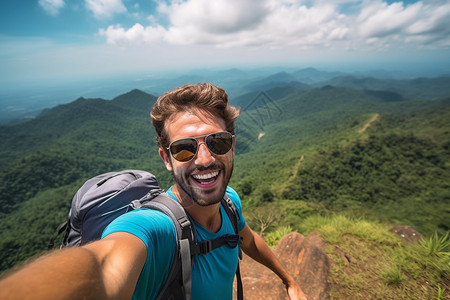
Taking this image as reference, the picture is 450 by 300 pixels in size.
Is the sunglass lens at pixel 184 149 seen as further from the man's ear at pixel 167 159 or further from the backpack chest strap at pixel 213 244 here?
the backpack chest strap at pixel 213 244

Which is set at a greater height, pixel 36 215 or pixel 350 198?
pixel 350 198

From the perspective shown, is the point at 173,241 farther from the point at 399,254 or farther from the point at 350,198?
the point at 350,198

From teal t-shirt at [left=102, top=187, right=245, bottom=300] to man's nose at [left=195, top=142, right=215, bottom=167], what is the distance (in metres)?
0.51

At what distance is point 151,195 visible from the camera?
1.71 meters

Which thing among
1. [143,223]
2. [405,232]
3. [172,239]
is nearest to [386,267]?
[405,232]

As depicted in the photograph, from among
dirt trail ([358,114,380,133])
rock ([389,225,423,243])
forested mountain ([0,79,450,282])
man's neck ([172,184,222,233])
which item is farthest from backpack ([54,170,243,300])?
dirt trail ([358,114,380,133])

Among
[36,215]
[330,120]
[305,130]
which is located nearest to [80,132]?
[36,215]

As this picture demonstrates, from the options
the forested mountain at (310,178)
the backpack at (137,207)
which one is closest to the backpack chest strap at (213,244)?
the backpack at (137,207)

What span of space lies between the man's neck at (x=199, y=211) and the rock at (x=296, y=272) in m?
2.40

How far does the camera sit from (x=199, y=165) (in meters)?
1.69

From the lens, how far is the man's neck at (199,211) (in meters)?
1.72

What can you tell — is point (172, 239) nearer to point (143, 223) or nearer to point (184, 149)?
point (143, 223)

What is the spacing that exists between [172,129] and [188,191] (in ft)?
1.96

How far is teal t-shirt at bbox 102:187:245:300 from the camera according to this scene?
122 centimetres
